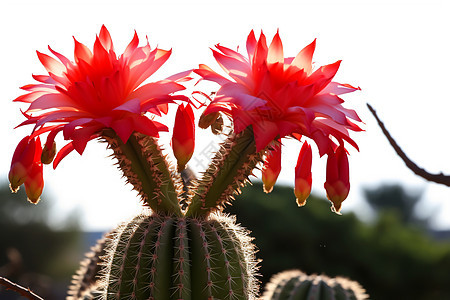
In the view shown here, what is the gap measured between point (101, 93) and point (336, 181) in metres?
0.43

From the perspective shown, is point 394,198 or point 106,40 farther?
point 394,198

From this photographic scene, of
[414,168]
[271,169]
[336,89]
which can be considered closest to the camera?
[414,168]

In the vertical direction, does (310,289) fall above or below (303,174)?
below

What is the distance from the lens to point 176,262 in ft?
3.03

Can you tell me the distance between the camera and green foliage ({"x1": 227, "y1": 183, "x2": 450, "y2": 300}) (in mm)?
6988

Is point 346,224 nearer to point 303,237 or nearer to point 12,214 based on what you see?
point 303,237

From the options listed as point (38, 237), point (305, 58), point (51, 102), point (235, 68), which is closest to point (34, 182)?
point (51, 102)

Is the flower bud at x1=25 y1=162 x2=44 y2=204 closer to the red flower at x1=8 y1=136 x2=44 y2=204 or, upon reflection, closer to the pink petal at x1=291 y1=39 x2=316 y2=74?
the red flower at x1=8 y1=136 x2=44 y2=204

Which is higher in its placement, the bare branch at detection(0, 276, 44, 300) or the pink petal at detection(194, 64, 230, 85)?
the pink petal at detection(194, 64, 230, 85)

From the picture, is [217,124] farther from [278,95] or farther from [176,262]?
[176,262]

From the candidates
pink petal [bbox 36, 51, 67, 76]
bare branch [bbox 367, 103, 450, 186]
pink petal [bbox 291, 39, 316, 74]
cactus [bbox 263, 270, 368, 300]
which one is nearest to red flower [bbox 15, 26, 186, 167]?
pink petal [bbox 36, 51, 67, 76]

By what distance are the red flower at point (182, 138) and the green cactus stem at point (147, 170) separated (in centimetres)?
8

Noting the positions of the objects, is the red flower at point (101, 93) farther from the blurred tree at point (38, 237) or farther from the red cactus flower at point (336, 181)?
the blurred tree at point (38, 237)

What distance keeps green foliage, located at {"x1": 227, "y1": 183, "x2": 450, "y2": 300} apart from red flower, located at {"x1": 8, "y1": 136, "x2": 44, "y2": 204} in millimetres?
5919
